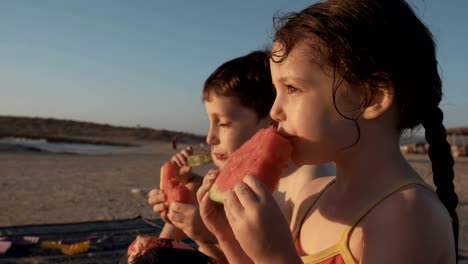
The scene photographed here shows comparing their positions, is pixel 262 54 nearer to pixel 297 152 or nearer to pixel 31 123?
pixel 297 152

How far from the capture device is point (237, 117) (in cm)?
269

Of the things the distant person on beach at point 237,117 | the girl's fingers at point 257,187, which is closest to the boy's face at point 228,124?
the distant person on beach at point 237,117

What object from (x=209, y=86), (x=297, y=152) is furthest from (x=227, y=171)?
(x=209, y=86)

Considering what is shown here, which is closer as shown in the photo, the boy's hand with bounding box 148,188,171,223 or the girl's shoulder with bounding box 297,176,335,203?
the girl's shoulder with bounding box 297,176,335,203

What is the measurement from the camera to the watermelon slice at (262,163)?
164 cm

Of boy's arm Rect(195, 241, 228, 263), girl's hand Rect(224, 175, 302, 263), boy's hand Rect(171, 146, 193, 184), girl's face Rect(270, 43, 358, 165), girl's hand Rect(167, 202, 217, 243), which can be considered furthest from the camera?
boy's hand Rect(171, 146, 193, 184)

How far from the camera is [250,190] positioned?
146cm

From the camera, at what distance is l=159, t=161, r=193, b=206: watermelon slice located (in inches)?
96.5

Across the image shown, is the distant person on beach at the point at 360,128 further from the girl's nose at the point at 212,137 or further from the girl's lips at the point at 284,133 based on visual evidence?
the girl's nose at the point at 212,137

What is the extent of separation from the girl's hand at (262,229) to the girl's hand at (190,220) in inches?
33.6

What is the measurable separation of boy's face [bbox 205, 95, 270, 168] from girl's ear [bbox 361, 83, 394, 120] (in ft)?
3.94

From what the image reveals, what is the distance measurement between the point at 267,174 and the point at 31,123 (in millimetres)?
43448

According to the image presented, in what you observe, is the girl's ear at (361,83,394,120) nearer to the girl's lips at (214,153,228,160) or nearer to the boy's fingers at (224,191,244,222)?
the boy's fingers at (224,191,244,222)

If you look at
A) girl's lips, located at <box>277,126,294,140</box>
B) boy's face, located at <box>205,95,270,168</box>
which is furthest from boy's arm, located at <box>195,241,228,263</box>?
girl's lips, located at <box>277,126,294,140</box>
